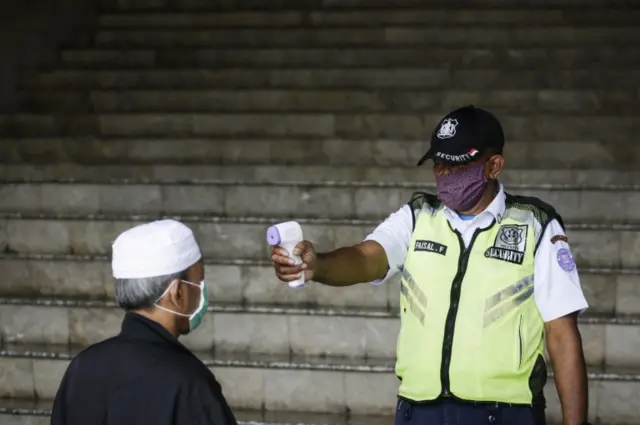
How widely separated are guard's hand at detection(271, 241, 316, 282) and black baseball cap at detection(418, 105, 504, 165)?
44 centimetres

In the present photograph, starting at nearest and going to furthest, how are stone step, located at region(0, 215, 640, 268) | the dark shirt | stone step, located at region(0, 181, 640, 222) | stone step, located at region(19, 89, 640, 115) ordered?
the dark shirt, stone step, located at region(0, 215, 640, 268), stone step, located at region(0, 181, 640, 222), stone step, located at region(19, 89, 640, 115)

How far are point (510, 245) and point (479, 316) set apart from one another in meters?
0.20

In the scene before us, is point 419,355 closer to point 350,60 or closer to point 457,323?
point 457,323

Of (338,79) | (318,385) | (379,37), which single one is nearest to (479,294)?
(318,385)

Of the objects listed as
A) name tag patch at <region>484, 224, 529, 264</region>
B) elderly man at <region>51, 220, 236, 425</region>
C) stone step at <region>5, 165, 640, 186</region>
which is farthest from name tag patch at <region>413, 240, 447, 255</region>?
stone step at <region>5, 165, 640, 186</region>

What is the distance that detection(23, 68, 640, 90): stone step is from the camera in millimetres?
5527

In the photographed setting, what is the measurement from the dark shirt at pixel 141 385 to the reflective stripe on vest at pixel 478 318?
0.62m

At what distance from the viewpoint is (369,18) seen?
6.38 meters

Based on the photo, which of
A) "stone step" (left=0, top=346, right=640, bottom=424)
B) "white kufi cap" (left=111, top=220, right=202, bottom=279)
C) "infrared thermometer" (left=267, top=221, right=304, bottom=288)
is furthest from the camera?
"stone step" (left=0, top=346, right=640, bottom=424)

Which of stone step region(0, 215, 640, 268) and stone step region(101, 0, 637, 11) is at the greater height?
stone step region(101, 0, 637, 11)

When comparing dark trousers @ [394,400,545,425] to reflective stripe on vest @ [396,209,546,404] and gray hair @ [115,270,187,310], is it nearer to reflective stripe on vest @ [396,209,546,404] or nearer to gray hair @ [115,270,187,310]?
reflective stripe on vest @ [396,209,546,404]

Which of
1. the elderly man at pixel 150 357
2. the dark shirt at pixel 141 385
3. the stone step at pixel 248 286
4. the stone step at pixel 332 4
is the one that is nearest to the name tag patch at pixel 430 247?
the elderly man at pixel 150 357

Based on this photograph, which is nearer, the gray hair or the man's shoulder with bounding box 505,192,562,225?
the gray hair

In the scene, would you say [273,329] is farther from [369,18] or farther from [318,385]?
[369,18]
